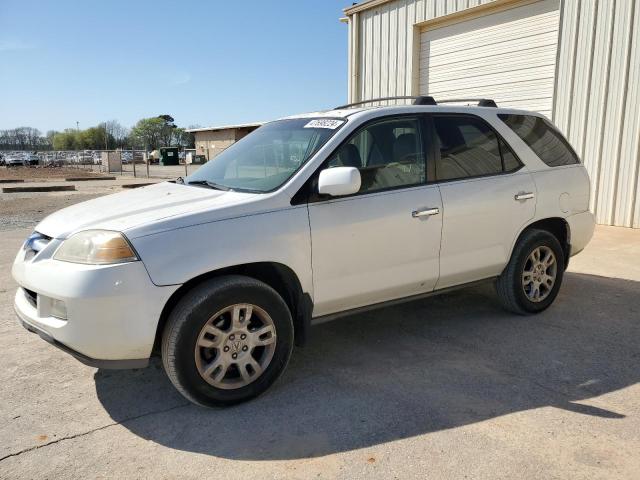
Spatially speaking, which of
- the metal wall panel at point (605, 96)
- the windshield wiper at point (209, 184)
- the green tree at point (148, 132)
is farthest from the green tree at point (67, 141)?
the windshield wiper at point (209, 184)

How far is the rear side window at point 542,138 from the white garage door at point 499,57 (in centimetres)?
541

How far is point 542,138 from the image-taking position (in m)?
4.88

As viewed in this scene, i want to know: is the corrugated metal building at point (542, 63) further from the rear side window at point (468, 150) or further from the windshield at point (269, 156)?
the windshield at point (269, 156)

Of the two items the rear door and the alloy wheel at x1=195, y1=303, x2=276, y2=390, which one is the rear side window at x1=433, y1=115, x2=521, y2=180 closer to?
the rear door

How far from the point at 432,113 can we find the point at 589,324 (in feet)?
7.51

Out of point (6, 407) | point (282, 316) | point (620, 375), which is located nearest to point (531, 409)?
point (620, 375)

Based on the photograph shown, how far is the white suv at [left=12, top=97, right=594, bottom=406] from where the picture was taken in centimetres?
300

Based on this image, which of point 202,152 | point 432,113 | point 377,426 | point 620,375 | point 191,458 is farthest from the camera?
point 202,152

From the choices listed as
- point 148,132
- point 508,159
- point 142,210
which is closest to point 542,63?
point 508,159

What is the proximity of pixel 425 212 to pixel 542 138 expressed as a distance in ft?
5.64

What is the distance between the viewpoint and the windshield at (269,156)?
3.71 meters

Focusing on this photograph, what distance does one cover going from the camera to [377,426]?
304 centimetres

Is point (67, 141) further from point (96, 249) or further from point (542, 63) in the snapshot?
point (96, 249)

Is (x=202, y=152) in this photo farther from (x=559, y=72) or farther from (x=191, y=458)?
(x=191, y=458)
